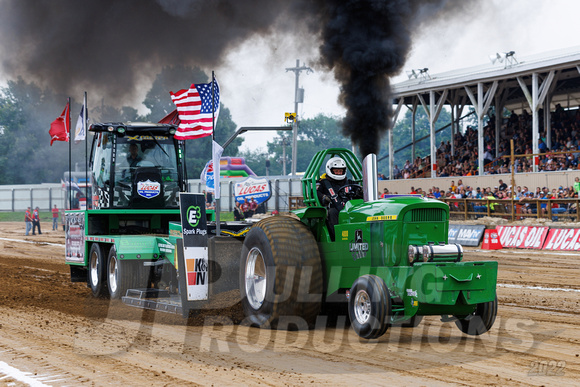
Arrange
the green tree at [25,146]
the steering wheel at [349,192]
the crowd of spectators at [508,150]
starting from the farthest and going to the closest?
the green tree at [25,146]
the crowd of spectators at [508,150]
the steering wheel at [349,192]

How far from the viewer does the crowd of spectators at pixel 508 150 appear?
2595 centimetres

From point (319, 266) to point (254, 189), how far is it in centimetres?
1840

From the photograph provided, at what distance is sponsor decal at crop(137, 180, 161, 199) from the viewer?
12.1m

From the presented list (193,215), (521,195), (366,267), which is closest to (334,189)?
(366,267)

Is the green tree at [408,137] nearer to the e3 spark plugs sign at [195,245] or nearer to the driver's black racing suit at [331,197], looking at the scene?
the e3 spark plugs sign at [195,245]

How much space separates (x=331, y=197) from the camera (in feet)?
27.5

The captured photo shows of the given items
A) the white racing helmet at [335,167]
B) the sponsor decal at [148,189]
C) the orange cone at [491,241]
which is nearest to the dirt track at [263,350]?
the white racing helmet at [335,167]

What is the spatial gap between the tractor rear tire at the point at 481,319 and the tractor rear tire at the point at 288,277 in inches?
64.7

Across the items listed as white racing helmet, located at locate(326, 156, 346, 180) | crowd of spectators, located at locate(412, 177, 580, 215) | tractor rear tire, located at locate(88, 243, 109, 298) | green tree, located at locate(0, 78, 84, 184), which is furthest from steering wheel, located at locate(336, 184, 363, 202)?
green tree, located at locate(0, 78, 84, 184)

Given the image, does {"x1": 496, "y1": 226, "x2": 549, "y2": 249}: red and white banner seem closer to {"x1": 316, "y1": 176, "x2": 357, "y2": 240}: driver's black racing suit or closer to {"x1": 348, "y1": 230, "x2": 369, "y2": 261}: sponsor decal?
{"x1": 316, "y1": 176, "x2": 357, "y2": 240}: driver's black racing suit

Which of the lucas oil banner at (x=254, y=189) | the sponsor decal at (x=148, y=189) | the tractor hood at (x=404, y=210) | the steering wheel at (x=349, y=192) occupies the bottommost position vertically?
the tractor hood at (x=404, y=210)

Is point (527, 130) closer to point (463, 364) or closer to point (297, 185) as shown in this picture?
point (297, 185)

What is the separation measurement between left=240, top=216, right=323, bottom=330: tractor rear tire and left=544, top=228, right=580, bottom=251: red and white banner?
12.1 meters

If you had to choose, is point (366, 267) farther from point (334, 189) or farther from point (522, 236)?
point (522, 236)
